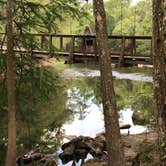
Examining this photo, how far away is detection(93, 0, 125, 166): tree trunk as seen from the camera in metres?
6.08

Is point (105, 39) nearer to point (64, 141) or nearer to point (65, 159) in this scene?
point (65, 159)

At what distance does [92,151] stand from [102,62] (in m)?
4.80

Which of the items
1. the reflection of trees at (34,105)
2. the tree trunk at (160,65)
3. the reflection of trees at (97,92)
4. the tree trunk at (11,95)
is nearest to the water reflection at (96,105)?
the reflection of trees at (97,92)

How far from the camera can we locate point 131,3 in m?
55.6

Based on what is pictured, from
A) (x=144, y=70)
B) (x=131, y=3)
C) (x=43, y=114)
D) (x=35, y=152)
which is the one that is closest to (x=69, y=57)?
(x=43, y=114)

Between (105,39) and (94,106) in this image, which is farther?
(94,106)

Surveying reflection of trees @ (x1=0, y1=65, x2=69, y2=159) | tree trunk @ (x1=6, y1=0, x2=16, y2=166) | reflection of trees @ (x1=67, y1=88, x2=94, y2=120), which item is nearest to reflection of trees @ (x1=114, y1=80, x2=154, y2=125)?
reflection of trees @ (x1=67, y1=88, x2=94, y2=120)

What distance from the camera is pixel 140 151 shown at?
25.8 feet

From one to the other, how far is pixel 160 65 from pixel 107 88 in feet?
12.7

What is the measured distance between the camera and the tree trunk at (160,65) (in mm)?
2320

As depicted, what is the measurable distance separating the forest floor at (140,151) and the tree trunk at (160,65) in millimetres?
3405

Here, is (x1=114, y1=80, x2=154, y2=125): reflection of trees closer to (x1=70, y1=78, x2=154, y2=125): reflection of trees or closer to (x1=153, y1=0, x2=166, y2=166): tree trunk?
(x1=70, y1=78, x2=154, y2=125): reflection of trees

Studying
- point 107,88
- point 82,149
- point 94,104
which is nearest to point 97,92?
point 94,104

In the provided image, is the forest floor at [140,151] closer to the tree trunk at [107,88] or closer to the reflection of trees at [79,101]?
the tree trunk at [107,88]
